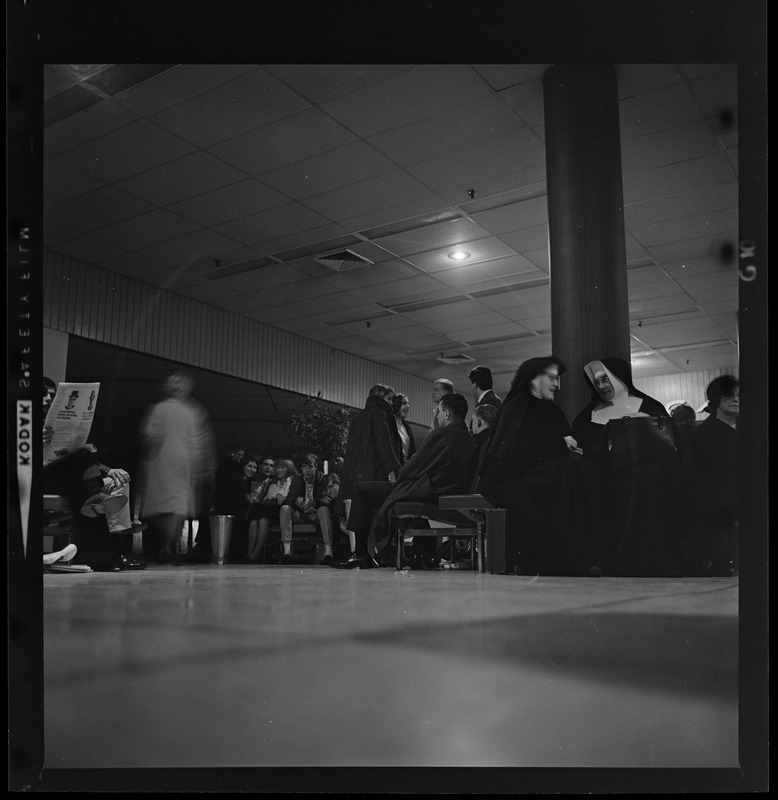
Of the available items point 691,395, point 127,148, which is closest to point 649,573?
point 691,395

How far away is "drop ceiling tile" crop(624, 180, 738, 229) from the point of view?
1675 millimetres

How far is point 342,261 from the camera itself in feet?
8.42

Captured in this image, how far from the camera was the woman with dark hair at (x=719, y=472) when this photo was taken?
1.58 m

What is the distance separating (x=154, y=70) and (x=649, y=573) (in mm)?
1864

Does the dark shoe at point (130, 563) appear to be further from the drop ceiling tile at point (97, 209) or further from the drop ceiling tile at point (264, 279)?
the drop ceiling tile at point (97, 209)

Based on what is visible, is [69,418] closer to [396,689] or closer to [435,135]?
[396,689]

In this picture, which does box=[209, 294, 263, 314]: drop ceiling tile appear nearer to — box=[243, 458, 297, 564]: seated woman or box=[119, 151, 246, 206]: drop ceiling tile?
box=[119, 151, 246, 206]: drop ceiling tile

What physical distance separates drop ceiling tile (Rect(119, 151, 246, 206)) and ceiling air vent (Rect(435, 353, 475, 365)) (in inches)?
31.7

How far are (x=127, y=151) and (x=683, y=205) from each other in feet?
5.07

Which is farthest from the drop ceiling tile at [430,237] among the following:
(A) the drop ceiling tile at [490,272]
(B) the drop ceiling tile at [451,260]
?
(A) the drop ceiling tile at [490,272]

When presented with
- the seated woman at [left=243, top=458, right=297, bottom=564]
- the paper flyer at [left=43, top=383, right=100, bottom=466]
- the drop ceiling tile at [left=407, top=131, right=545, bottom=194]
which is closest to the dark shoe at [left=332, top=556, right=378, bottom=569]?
the seated woman at [left=243, top=458, right=297, bottom=564]

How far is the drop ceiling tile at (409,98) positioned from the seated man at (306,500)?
1.15 m

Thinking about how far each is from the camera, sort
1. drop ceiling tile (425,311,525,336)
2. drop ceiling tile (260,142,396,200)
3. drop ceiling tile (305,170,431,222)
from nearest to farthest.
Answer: drop ceiling tile (425,311,525,336), drop ceiling tile (260,142,396,200), drop ceiling tile (305,170,431,222)

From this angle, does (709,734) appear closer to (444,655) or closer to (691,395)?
(444,655)
